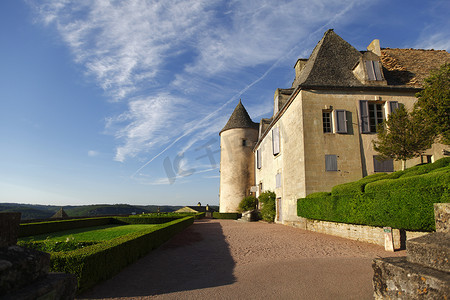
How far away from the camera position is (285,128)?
56.6 ft

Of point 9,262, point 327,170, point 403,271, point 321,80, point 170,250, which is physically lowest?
point 170,250

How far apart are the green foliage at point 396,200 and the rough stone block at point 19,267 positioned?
7.75m

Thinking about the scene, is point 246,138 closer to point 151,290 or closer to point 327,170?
point 327,170

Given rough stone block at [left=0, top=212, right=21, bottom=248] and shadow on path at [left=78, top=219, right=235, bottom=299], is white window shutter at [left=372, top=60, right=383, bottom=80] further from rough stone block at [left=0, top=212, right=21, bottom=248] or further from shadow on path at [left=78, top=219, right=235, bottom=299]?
rough stone block at [left=0, top=212, right=21, bottom=248]

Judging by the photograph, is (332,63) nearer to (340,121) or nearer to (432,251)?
(340,121)

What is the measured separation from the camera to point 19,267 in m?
1.48

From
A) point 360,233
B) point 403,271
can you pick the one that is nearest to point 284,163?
point 360,233

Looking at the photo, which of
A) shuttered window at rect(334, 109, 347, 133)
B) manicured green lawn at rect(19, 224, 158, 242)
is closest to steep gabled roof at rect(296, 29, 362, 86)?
shuttered window at rect(334, 109, 347, 133)

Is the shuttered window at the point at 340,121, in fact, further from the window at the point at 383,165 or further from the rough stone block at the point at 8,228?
the rough stone block at the point at 8,228

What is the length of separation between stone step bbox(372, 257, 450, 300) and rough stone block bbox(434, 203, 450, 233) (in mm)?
333

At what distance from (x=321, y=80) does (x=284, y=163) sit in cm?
555

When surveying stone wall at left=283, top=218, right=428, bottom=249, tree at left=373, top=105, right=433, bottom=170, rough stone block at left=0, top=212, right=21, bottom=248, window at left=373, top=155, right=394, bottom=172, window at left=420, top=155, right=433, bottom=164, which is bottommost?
stone wall at left=283, top=218, right=428, bottom=249

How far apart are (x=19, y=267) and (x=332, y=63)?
17.8m

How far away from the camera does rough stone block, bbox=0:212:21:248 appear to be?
1.50 meters
